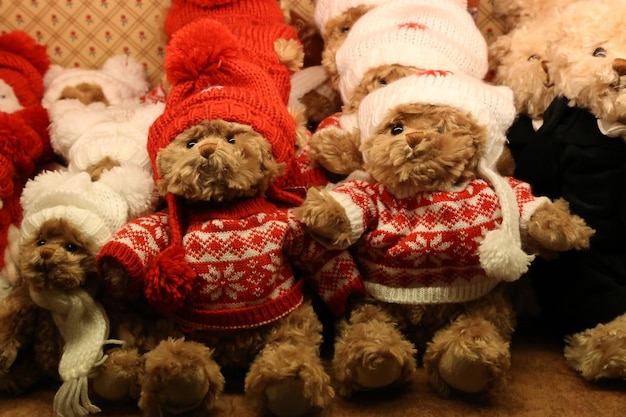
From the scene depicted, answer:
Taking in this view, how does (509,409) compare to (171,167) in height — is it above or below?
below

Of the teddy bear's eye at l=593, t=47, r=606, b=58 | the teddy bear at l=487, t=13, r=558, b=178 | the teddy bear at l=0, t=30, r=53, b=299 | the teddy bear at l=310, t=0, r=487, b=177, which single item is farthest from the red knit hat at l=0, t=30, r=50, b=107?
the teddy bear's eye at l=593, t=47, r=606, b=58

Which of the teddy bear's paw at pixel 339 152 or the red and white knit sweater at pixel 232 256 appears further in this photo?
the teddy bear's paw at pixel 339 152

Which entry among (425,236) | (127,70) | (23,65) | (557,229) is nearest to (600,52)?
(557,229)

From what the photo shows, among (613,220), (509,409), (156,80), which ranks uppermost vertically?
(156,80)

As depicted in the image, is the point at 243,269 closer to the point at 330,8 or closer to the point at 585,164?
the point at 585,164

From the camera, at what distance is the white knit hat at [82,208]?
90 cm

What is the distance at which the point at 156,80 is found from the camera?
148 cm

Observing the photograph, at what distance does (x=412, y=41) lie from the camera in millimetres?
1123

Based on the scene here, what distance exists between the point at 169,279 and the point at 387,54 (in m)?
0.56

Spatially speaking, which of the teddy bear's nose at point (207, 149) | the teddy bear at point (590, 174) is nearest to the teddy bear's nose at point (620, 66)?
the teddy bear at point (590, 174)

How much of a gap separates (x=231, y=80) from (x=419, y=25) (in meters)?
0.36

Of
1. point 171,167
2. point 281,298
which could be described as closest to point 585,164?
point 281,298

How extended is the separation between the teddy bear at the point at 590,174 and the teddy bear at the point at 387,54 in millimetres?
181

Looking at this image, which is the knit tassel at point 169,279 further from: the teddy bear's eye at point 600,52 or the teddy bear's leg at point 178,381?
the teddy bear's eye at point 600,52
